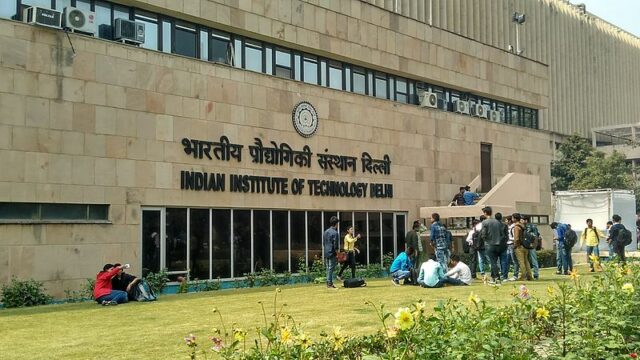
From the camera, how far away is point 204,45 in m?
21.4

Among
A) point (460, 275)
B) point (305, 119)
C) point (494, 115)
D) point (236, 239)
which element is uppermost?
point (494, 115)

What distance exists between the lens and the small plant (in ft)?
60.5

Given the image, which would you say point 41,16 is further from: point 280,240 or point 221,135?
point 280,240

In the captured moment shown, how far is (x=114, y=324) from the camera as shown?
1171 centimetres

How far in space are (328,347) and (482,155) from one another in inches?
1057

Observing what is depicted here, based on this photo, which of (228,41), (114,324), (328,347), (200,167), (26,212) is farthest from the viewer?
(228,41)

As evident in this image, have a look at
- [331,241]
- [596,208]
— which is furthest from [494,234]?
[596,208]

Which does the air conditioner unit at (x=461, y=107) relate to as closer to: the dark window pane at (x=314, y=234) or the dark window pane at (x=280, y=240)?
the dark window pane at (x=314, y=234)

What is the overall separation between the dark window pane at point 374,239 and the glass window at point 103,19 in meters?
11.9

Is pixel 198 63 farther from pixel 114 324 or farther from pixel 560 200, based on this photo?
pixel 560 200

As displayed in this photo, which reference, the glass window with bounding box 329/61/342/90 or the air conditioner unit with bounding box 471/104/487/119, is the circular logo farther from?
the air conditioner unit with bounding box 471/104/487/119

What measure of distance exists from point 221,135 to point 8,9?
6.78 m

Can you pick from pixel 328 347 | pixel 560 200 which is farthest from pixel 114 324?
pixel 560 200

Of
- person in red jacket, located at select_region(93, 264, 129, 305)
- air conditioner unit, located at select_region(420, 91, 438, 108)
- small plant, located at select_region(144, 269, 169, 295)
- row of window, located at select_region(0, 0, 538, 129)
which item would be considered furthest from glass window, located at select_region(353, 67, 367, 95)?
person in red jacket, located at select_region(93, 264, 129, 305)
